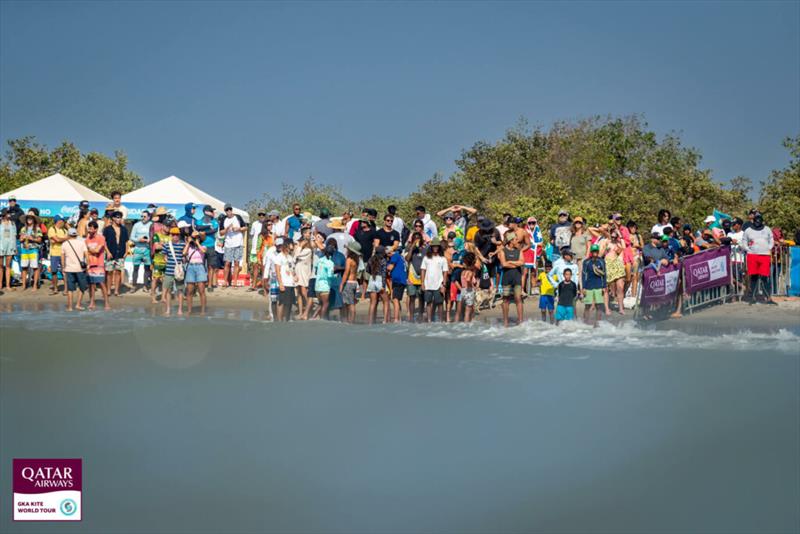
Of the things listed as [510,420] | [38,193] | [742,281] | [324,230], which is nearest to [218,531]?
[510,420]

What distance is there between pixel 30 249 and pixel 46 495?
11.9m

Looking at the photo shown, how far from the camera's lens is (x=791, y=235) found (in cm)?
3984

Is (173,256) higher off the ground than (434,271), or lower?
higher

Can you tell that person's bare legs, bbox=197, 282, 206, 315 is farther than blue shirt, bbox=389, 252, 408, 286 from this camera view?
Yes

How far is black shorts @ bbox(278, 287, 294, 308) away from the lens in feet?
69.1

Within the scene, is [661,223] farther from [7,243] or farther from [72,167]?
[72,167]

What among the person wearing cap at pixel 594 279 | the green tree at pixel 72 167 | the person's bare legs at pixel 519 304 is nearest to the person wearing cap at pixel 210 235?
the person's bare legs at pixel 519 304

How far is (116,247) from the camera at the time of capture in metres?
23.8

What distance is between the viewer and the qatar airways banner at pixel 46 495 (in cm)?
1423

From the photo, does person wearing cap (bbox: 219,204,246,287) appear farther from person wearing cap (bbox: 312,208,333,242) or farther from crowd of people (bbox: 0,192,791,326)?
person wearing cap (bbox: 312,208,333,242)

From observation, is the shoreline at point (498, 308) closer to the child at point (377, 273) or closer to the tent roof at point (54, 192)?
the child at point (377, 273)

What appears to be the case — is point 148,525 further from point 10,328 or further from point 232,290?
point 232,290

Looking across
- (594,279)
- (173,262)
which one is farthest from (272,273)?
(594,279)

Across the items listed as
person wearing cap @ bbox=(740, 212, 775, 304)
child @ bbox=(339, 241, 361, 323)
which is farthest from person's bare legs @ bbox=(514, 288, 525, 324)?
person wearing cap @ bbox=(740, 212, 775, 304)
